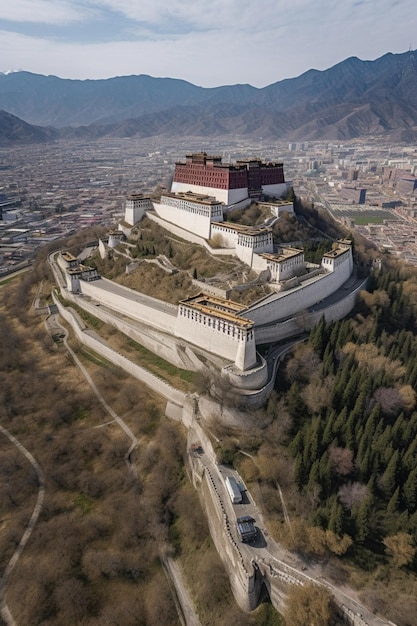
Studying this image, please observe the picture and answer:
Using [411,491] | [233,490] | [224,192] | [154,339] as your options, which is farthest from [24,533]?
[224,192]

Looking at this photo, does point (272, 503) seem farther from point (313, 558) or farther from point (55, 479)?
point (55, 479)

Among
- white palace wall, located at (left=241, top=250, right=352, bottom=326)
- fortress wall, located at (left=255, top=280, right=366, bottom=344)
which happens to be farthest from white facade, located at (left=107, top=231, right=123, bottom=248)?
fortress wall, located at (left=255, top=280, right=366, bottom=344)

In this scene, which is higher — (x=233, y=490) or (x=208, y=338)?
(x=208, y=338)

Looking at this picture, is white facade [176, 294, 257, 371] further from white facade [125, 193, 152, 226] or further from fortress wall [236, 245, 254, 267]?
white facade [125, 193, 152, 226]

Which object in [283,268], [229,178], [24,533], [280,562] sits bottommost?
[24,533]

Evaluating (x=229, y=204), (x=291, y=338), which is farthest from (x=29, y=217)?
(x=291, y=338)

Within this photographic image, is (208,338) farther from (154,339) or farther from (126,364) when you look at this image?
(126,364)

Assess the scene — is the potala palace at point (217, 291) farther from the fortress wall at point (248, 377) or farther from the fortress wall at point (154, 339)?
the fortress wall at point (154, 339)
